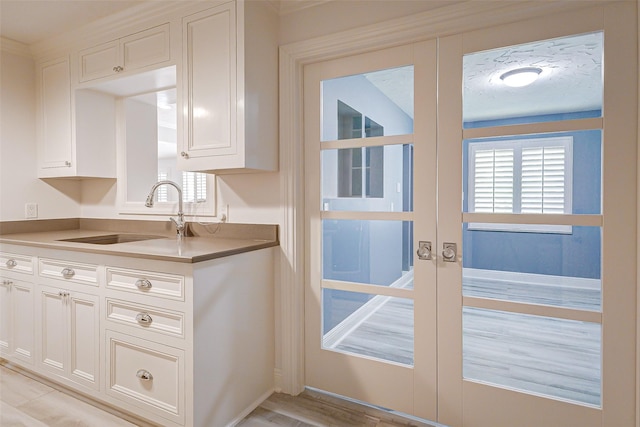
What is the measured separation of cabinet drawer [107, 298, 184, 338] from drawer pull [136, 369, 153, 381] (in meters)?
0.22

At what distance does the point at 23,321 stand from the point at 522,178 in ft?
10.1

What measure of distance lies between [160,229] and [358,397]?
178cm

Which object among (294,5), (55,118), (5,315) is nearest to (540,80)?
(294,5)

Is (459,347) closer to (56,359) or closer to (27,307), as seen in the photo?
(56,359)

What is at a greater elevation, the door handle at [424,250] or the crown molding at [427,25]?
the crown molding at [427,25]

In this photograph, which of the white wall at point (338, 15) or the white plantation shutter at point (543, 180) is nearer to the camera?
the white plantation shutter at point (543, 180)

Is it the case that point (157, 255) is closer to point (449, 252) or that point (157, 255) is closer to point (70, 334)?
point (70, 334)

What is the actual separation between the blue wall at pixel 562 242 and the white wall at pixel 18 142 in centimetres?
317

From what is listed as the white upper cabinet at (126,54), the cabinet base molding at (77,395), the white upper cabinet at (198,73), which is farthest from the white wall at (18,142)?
the cabinet base molding at (77,395)

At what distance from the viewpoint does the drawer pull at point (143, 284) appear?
1717 mm

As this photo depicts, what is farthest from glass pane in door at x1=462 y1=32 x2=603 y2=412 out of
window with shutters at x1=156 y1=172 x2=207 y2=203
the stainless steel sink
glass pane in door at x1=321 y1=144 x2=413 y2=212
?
the stainless steel sink

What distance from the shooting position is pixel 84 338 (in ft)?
6.50

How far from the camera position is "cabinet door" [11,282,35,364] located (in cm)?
226

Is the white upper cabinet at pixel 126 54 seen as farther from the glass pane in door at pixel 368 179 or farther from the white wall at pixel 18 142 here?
the glass pane in door at pixel 368 179
